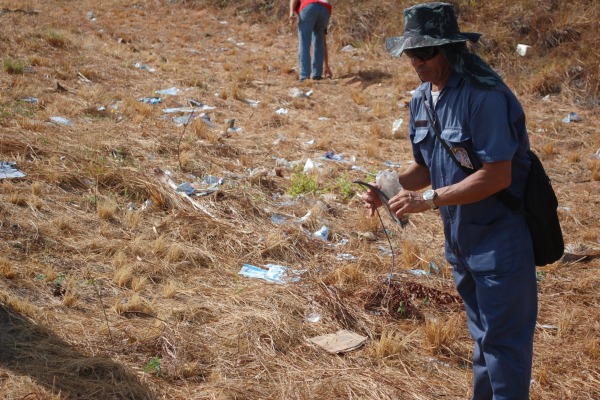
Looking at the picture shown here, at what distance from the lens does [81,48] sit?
10336mm

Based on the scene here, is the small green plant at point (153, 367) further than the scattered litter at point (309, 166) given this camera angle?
No

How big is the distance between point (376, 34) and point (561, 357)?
8866 mm

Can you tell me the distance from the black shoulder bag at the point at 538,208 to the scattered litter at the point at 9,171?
372 cm

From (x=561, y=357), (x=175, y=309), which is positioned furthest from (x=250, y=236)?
(x=561, y=357)

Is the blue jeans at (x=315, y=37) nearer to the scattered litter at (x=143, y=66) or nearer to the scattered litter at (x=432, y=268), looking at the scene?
the scattered litter at (x=143, y=66)

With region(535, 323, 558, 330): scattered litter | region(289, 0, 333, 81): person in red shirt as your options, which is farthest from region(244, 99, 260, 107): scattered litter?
region(535, 323, 558, 330): scattered litter

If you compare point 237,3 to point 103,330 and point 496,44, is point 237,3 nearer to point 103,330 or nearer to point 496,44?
point 496,44

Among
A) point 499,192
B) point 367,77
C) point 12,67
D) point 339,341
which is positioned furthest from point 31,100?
point 499,192

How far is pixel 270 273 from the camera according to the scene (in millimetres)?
4328

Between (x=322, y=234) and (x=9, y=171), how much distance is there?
7.88 feet

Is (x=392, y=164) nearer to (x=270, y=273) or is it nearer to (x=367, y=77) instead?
(x=270, y=273)

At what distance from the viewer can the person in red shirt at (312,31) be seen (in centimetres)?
972

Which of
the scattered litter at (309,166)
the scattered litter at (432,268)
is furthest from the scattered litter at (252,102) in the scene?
the scattered litter at (432,268)

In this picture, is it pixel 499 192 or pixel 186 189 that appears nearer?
pixel 499 192
